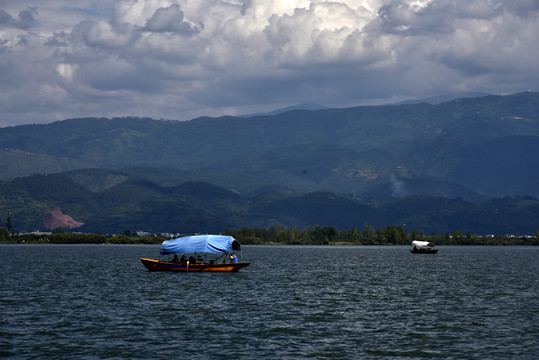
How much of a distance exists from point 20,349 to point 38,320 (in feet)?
53.2

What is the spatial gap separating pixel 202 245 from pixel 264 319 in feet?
192

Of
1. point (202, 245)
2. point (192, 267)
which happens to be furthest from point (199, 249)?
point (192, 267)

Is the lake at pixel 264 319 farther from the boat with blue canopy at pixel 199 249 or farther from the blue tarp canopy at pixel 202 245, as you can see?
the boat with blue canopy at pixel 199 249

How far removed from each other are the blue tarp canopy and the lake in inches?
280

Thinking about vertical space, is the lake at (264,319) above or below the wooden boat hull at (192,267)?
below

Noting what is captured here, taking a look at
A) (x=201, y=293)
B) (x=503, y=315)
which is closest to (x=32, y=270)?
(x=201, y=293)

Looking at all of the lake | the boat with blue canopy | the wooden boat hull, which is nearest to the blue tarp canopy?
the boat with blue canopy

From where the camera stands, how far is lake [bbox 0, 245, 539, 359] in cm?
6394

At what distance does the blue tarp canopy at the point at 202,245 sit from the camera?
139 meters

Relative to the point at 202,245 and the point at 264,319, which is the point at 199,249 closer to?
the point at 202,245

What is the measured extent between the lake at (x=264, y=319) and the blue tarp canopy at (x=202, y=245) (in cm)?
710

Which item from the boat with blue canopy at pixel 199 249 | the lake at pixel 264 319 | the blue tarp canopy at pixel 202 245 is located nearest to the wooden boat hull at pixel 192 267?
the boat with blue canopy at pixel 199 249

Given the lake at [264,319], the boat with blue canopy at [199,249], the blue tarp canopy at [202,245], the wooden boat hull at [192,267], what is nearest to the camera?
the lake at [264,319]

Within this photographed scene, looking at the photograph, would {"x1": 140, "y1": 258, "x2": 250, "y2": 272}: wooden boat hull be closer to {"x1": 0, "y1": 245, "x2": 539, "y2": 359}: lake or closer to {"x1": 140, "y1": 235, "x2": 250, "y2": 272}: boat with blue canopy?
{"x1": 140, "y1": 235, "x2": 250, "y2": 272}: boat with blue canopy
